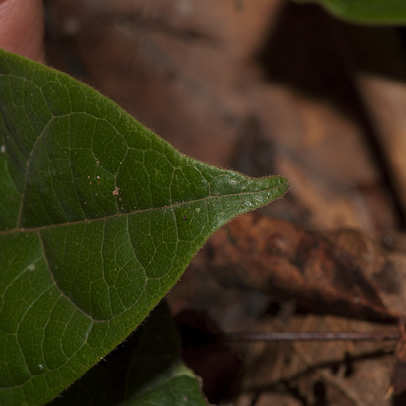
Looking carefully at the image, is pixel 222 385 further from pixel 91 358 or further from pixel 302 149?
pixel 302 149

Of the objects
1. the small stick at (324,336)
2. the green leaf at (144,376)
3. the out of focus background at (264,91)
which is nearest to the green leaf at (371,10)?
the out of focus background at (264,91)

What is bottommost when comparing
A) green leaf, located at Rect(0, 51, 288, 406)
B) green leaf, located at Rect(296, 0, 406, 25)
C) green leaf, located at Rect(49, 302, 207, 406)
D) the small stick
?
green leaf, located at Rect(49, 302, 207, 406)

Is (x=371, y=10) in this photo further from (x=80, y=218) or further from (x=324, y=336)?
(x=80, y=218)

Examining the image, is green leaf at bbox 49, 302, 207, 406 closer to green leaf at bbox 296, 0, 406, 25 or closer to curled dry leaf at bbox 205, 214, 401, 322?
curled dry leaf at bbox 205, 214, 401, 322

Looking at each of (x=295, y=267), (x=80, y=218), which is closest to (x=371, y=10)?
(x=295, y=267)

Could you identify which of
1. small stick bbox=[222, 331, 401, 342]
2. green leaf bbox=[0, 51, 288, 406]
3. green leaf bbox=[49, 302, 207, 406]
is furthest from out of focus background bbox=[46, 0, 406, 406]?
green leaf bbox=[0, 51, 288, 406]

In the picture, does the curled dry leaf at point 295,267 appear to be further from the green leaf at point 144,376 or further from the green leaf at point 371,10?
the green leaf at point 371,10

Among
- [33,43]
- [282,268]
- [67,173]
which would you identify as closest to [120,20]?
[33,43]
